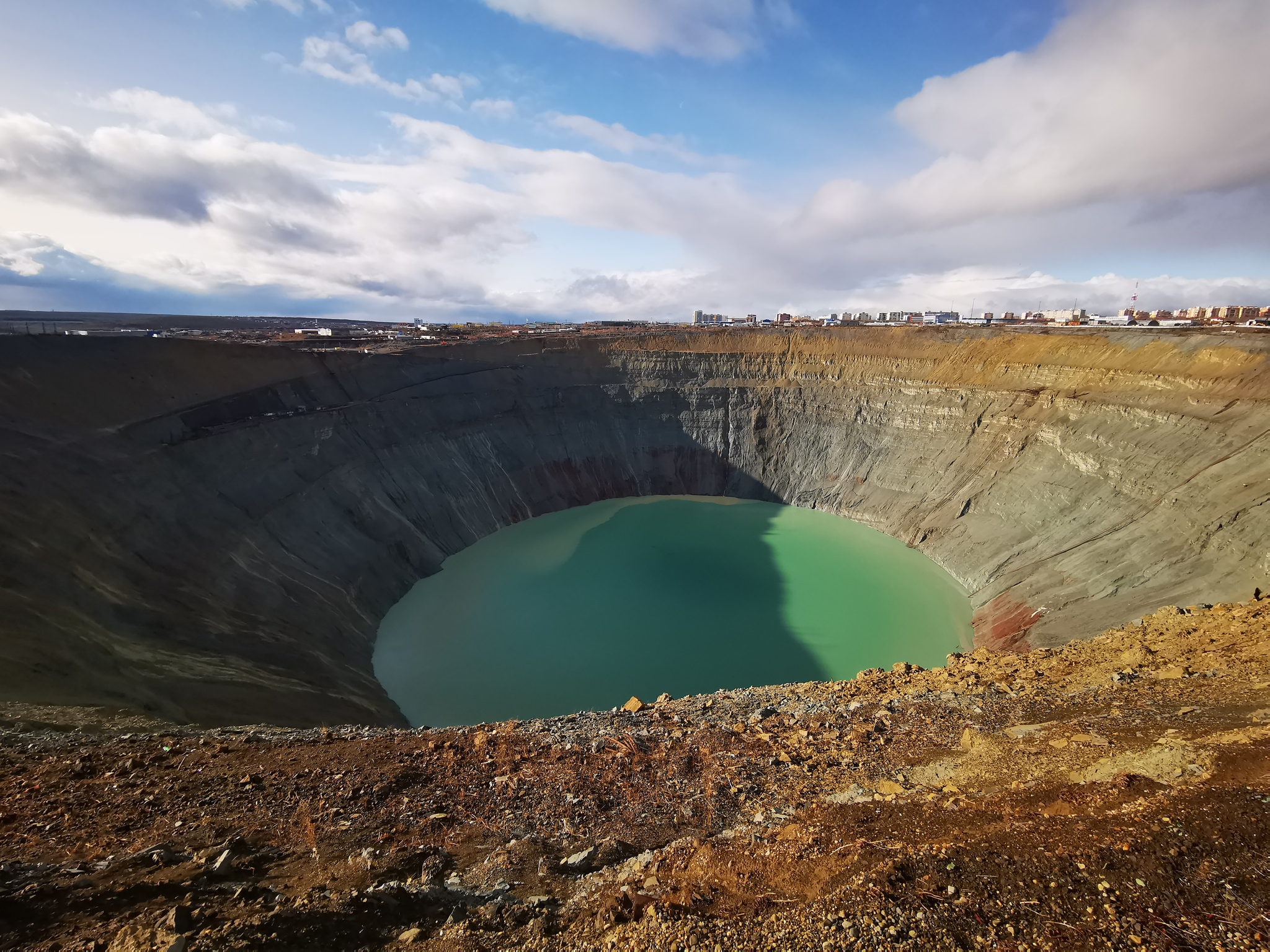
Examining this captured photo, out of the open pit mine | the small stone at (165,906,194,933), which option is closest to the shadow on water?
the open pit mine

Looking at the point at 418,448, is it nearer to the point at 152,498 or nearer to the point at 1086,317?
the point at 152,498

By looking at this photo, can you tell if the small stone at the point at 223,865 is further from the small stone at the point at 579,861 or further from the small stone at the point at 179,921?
the small stone at the point at 579,861

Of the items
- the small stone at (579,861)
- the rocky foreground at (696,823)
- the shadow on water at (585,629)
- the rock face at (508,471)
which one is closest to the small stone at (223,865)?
the rocky foreground at (696,823)

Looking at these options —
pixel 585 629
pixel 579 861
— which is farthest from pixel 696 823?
pixel 585 629

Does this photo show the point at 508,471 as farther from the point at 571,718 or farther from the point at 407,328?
the point at 407,328

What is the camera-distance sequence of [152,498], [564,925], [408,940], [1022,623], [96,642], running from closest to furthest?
[408,940] < [564,925] < [96,642] < [152,498] < [1022,623]

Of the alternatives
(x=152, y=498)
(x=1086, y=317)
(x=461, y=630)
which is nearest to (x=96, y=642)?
(x=152, y=498)

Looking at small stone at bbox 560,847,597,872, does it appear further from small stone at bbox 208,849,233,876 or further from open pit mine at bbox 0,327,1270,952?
small stone at bbox 208,849,233,876
